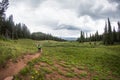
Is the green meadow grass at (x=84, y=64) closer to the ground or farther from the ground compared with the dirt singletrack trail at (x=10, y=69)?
closer to the ground

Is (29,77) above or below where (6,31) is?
below

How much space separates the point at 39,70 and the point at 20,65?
245 cm

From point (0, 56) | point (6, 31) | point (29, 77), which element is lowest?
point (29, 77)

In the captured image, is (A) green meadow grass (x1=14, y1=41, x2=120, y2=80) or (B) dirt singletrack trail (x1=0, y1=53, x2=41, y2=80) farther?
(A) green meadow grass (x1=14, y1=41, x2=120, y2=80)

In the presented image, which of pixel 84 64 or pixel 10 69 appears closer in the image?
pixel 10 69

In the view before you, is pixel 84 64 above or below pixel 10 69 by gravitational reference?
below

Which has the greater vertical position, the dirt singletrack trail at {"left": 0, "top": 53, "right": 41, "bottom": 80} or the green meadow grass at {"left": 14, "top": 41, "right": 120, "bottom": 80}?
the dirt singletrack trail at {"left": 0, "top": 53, "right": 41, "bottom": 80}

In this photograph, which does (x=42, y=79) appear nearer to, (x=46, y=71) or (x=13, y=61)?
(x=46, y=71)

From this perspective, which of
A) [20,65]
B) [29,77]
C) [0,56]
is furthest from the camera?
[0,56]

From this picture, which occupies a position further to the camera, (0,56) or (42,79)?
(0,56)

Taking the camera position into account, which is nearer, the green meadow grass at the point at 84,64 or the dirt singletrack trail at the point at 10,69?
the dirt singletrack trail at the point at 10,69

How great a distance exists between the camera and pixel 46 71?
18.3 m

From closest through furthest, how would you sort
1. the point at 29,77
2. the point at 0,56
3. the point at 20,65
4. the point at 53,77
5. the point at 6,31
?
the point at 29,77, the point at 53,77, the point at 20,65, the point at 0,56, the point at 6,31

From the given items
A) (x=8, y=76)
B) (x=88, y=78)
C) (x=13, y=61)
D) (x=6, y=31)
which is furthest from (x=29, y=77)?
(x=6, y=31)
